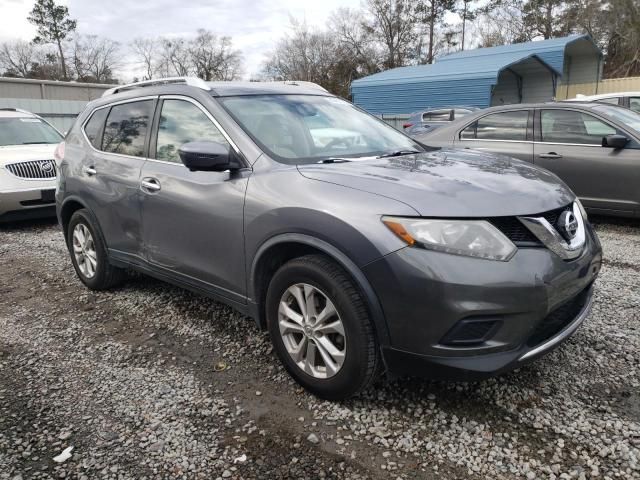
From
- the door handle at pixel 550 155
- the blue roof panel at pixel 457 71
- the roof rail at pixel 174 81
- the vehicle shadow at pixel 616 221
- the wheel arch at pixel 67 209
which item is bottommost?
the vehicle shadow at pixel 616 221

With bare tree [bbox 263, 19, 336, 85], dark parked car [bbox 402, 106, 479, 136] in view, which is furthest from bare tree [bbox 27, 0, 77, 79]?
dark parked car [bbox 402, 106, 479, 136]

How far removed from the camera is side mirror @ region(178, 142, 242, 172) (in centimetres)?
277

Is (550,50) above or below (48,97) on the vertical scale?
above

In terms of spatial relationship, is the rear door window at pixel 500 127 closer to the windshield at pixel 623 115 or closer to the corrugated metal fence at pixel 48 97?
the windshield at pixel 623 115

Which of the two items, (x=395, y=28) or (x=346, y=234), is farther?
(x=395, y=28)

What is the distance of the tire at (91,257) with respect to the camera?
4242mm

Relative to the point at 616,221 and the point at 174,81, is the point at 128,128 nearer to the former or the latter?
the point at 174,81

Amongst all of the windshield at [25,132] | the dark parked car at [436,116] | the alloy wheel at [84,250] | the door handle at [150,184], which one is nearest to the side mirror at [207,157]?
the door handle at [150,184]

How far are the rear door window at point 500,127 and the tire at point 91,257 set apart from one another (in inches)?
190

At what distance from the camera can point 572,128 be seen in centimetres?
609

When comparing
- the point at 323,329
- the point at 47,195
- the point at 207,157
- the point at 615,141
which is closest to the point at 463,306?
the point at 323,329

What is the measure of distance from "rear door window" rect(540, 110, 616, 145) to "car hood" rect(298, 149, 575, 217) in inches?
142

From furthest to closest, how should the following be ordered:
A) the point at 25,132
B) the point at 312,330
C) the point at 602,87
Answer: the point at 602,87
the point at 25,132
the point at 312,330

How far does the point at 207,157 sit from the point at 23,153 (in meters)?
6.23
